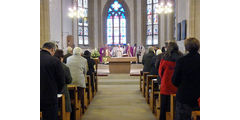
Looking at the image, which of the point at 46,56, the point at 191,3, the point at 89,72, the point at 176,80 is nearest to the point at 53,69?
the point at 46,56

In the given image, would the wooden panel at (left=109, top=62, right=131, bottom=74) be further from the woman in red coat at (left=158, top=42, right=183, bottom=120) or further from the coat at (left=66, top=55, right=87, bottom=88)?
the woman in red coat at (left=158, top=42, right=183, bottom=120)

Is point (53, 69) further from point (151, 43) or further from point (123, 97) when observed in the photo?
point (151, 43)

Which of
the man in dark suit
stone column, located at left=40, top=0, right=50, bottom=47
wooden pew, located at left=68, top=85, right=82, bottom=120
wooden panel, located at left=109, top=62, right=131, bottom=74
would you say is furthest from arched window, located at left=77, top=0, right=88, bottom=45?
the man in dark suit

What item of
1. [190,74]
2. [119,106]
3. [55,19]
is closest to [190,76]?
[190,74]

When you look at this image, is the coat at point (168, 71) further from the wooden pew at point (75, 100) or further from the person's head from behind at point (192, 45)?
→ the wooden pew at point (75, 100)

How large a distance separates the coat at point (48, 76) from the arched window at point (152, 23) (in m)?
17.0

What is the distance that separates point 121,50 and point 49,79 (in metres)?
13.7

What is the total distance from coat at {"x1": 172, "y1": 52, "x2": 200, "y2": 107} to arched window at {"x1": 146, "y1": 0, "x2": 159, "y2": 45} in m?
16.8

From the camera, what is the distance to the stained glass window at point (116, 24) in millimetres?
20672

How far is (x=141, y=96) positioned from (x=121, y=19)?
47.8ft

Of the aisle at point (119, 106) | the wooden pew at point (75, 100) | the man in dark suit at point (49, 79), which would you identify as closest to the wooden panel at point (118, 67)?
the aisle at point (119, 106)

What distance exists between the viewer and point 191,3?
920cm

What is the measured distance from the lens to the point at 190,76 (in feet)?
9.21

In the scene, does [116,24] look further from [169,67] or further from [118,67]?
[169,67]
